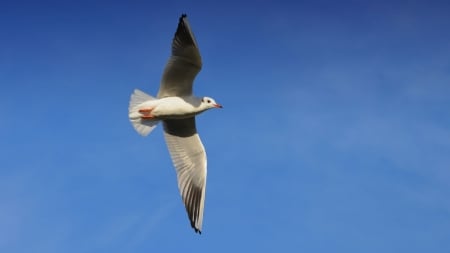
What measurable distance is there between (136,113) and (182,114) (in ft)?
2.46

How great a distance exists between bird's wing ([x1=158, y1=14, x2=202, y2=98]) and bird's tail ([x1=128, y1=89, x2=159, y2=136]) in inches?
11.1

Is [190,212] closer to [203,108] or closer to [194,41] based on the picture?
[203,108]

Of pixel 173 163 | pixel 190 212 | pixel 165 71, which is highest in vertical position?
pixel 165 71

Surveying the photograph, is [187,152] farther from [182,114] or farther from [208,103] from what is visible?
[208,103]

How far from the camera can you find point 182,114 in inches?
486

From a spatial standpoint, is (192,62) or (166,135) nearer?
(192,62)

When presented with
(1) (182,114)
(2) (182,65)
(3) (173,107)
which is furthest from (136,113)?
(2) (182,65)

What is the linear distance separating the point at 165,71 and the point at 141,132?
109 centimetres

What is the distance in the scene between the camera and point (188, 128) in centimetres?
1295

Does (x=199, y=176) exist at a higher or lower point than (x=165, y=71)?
lower

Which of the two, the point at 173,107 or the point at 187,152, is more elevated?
the point at 173,107

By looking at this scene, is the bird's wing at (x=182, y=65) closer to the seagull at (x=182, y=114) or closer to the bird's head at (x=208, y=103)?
the seagull at (x=182, y=114)

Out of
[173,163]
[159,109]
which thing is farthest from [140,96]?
[173,163]

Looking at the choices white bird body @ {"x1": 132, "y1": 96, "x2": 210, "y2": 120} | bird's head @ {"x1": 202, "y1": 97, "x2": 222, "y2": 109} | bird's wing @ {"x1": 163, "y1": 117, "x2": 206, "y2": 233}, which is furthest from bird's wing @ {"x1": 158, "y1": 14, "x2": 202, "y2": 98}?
bird's wing @ {"x1": 163, "y1": 117, "x2": 206, "y2": 233}
